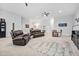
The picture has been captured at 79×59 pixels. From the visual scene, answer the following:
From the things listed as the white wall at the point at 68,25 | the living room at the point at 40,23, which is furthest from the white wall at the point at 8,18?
the white wall at the point at 68,25

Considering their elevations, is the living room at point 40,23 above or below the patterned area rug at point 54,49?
above

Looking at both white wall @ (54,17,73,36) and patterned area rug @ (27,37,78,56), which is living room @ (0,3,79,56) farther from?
patterned area rug @ (27,37,78,56)

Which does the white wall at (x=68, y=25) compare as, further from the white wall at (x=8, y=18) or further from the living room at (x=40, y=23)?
the white wall at (x=8, y=18)

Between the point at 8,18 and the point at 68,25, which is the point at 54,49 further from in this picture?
the point at 68,25

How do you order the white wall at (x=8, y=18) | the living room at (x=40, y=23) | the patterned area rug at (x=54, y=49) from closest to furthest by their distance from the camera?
the patterned area rug at (x=54, y=49)
the living room at (x=40, y=23)
the white wall at (x=8, y=18)

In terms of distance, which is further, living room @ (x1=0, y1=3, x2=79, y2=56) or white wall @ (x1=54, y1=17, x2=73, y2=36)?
white wall @ (x1=54, y1=17, x2=73, y2=36)

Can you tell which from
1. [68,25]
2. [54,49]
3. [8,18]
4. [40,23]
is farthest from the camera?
[40,23]

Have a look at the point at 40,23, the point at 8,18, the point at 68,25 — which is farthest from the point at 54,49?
the point at 40,23

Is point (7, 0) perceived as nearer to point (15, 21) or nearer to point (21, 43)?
point (21, 43)

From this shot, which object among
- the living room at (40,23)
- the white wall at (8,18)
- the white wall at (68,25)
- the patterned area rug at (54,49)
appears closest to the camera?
the patterned area rug at (54,49)

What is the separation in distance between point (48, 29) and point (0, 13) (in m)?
7.45

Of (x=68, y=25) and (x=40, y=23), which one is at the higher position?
(x=40, y=23)

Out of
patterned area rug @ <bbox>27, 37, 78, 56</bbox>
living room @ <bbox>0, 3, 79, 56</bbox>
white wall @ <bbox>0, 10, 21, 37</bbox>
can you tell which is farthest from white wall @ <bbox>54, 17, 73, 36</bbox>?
patterned area rug @ <bbox>27, 37, 78, 56</bbox>

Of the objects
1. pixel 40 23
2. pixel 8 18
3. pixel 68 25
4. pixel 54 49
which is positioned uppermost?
pixel 8 18
